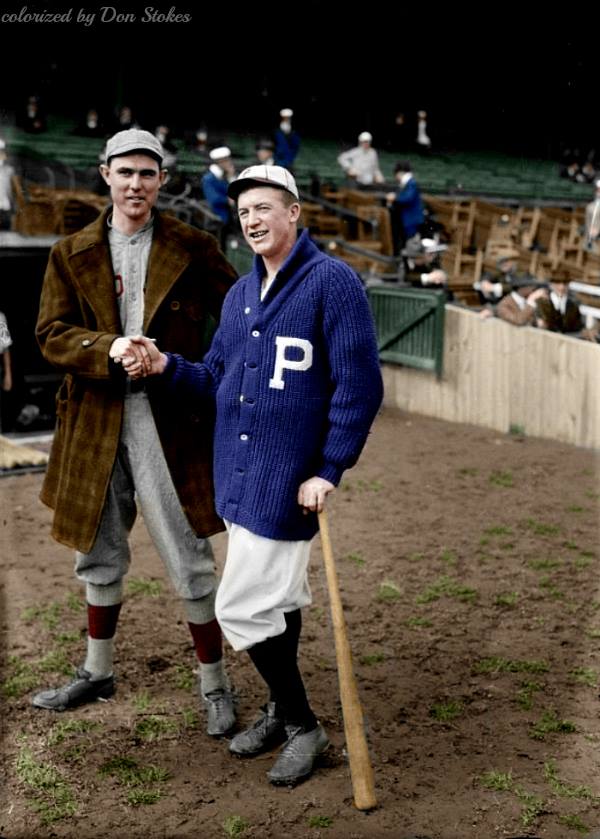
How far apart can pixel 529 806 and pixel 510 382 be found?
611 cm

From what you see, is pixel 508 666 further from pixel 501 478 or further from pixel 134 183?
pixel 501 478

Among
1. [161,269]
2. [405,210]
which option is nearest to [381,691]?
[161,269]

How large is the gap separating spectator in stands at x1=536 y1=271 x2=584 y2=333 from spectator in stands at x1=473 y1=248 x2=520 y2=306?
1.11 meters

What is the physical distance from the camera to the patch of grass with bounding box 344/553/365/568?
5615 mm

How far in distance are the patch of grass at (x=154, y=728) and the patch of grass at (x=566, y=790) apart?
1284mm

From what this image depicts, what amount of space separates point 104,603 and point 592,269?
11096 millimetres

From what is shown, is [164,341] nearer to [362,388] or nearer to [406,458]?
[362,388]

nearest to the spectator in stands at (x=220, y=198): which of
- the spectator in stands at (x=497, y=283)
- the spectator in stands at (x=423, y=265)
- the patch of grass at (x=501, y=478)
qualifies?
the spectator in stands at (x=423, y=265)

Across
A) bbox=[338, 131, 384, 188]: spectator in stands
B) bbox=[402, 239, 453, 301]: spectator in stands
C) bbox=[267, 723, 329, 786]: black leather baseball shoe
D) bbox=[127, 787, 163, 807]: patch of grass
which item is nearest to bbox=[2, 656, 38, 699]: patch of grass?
bbox=[127, 787, 163, 807]: patch of grass

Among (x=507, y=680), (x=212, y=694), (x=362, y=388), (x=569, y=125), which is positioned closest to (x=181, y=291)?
(x=362, y=388)

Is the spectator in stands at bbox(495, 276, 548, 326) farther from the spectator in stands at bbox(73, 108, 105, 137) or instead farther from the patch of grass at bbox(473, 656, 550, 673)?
the spectator in stands at bbox(73, 108, 105, 137)

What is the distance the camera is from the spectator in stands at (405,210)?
1315 centimetres

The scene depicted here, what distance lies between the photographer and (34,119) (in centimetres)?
1816

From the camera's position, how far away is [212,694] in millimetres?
3771
